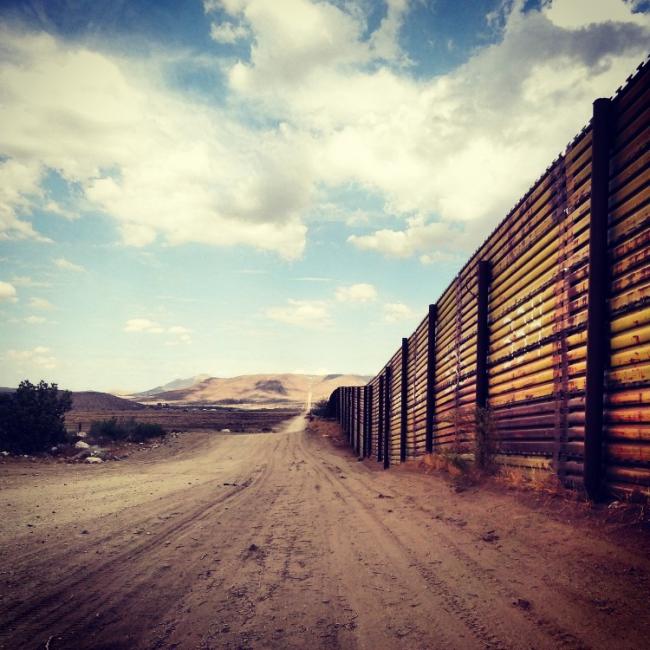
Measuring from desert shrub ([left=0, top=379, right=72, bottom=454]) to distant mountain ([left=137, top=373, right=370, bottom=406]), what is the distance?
321 ft

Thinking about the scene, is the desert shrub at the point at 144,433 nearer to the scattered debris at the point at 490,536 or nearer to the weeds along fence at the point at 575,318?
the weeds along fence at the point at 575,318

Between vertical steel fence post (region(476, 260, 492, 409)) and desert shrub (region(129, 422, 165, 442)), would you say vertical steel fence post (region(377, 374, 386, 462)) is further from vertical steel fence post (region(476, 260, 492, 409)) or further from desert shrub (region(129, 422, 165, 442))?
desert shrub (region(129, 422, 165, 442))

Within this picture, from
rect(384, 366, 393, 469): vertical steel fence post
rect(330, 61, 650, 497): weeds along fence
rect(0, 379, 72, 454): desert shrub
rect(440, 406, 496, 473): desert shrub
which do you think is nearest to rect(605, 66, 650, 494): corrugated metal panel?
rect(330, 61, 650, 497): weeds along fence

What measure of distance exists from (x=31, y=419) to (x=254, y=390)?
124 meters

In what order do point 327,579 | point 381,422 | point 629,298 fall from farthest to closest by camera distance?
point 381,422 < point 629,298 < point 327,579

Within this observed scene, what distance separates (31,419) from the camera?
49.4 ft

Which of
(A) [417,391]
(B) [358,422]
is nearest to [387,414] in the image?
(A) [417,391]

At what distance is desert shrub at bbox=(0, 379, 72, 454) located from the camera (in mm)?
14617

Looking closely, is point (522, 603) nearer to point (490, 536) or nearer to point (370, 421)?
point (490, 536)

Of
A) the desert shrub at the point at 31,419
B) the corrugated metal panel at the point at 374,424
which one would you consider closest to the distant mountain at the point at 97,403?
the desert shrub at the point at 31,419

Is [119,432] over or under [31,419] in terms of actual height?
under

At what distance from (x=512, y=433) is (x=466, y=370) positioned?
74.0 inches

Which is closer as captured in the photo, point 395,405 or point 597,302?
point 597,302

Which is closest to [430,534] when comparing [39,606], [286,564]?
[286,564]
